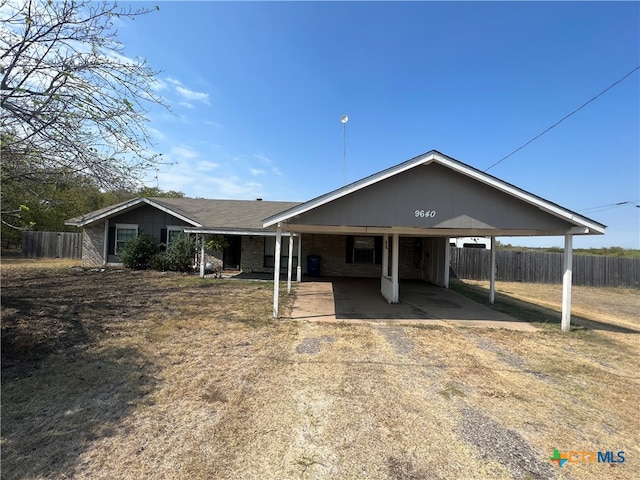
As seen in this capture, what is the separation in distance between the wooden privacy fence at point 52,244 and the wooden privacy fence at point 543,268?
24.7 metres

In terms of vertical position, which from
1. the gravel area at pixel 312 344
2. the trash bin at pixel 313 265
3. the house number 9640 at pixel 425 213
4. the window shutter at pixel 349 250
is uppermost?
the house number 9640 at pixel 425 213

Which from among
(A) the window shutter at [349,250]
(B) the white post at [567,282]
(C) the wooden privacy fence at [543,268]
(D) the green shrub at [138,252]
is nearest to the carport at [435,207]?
(B) the white post at [567,282]

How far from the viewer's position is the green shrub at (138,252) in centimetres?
1472

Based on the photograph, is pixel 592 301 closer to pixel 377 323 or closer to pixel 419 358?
pixel 377 323

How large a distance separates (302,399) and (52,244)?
2520cm

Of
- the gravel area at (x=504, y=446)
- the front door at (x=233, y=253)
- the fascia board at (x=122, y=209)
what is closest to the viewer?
the gravel area at (x=504, y=446)

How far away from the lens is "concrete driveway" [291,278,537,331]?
24.5 feet

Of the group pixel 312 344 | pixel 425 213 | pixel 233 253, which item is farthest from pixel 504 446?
pixel 233 253

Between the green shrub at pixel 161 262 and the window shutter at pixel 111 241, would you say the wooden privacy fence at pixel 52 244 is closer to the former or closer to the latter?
the window shutter at pixel 111 241

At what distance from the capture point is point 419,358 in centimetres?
492

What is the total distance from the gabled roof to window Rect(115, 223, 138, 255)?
41.8ft

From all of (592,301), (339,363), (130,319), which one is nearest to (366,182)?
(339,363)

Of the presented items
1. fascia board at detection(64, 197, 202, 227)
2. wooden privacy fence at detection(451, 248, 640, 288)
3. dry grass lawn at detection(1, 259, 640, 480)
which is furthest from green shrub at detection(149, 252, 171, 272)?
wooden privacy fence at detection(451, 248, 640, 288)

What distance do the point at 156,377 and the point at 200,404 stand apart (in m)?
0.97
